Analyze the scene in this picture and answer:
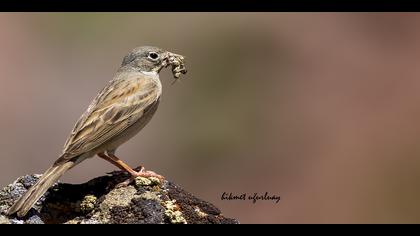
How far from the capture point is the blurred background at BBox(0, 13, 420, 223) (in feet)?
64.1

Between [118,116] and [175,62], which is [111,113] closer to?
[118,116]

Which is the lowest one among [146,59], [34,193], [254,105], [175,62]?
[34,193]

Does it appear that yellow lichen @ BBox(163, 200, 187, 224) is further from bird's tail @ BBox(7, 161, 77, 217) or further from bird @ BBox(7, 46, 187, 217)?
bird's tail @ BBox(7, 161, 77, 217)

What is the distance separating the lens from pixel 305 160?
20922 millimetres

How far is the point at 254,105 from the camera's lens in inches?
896

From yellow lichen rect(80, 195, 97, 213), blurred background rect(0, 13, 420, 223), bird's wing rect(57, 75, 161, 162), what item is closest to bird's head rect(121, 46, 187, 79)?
bird's wing rect(57, 75, 161, 162)

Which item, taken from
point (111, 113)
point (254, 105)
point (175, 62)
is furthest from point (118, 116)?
point (254, 105)

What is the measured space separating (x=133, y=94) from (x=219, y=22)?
15.9 meters

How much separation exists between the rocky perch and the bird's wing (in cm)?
54

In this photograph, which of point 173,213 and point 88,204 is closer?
point 173,213

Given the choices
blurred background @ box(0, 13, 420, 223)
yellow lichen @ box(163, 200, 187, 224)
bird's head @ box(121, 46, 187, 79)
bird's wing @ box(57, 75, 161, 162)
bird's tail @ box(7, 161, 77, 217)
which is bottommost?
bird's tail @ box(7, 161, 77, 217)

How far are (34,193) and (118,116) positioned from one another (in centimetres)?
214
